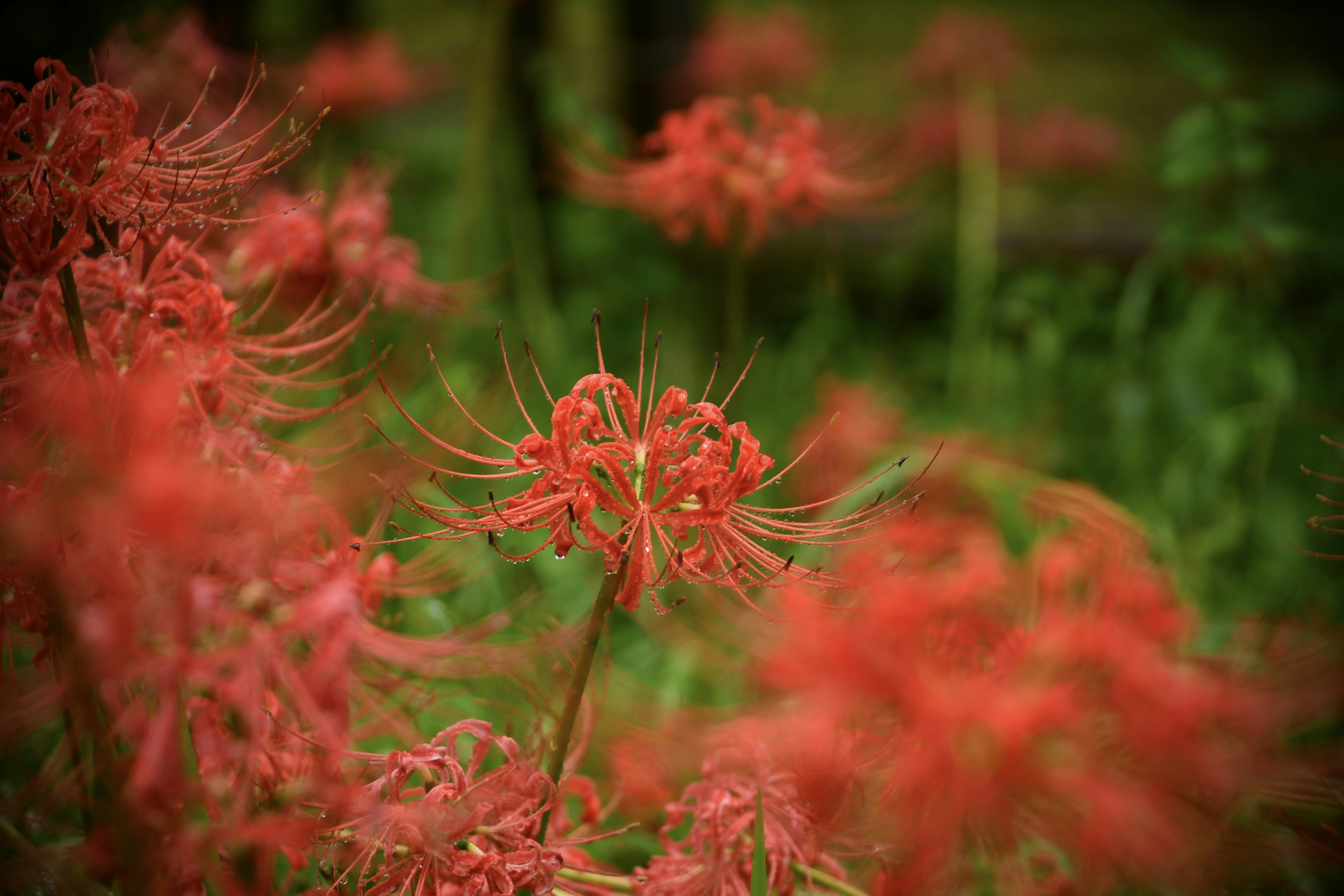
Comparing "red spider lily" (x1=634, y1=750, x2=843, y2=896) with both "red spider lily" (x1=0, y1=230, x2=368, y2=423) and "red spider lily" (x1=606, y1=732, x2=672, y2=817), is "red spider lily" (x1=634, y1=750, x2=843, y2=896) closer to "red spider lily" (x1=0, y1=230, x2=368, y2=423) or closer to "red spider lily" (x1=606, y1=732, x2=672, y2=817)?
"red spider lily" (x1=606, y1=732, x2=672, y2=817)

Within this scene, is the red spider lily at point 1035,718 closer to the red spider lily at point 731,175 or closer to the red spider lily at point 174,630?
the red spider lily at point 174,630

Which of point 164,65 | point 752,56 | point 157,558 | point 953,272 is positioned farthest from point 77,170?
point 953,272

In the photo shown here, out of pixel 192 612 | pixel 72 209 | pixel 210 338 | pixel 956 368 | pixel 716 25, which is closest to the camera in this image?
pixel 192 612

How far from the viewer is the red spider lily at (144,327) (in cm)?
83

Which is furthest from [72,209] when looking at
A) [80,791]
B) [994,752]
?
[994,752]

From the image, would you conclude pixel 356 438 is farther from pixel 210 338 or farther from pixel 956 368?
pixel 956 368

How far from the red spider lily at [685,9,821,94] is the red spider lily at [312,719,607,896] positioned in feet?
9.95

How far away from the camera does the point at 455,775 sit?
770 mm

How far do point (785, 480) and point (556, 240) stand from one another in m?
1.50

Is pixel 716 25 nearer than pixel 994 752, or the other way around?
pixel 994 752

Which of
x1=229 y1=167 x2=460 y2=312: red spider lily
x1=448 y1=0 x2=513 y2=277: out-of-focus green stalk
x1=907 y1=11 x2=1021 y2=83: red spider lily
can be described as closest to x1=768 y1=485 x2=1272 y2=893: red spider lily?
x1=229 y1=167 x2=460 y2=312: red spider lily

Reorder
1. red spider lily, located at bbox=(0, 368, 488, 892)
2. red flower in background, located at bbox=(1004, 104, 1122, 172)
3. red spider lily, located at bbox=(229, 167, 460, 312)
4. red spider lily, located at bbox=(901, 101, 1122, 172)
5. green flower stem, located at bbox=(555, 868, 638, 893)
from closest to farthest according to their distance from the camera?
red spider lily, located at bbox=(0, 368, 488, 892)
green flower stem, located at bbox=(555, 868, 638, 893)
red spider lily, located at bbox=(229, 167, 460, 312)
red spider lily, located at bbox=(901, 101, 1122, 172)
red flower in background, located at bbox=(1004, 104, 1122, 172)

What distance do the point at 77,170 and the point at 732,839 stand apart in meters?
0.82

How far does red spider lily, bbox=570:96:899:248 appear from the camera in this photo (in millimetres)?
Result: 1812
